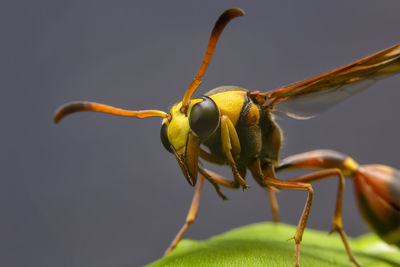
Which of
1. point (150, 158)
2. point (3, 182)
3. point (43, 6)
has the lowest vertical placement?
point (150, 158)

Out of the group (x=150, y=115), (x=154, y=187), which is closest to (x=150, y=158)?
(x=154, y=187)

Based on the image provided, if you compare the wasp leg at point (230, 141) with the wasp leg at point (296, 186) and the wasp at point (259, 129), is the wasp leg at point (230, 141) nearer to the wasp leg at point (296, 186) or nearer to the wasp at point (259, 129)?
the wasp at point (259, 129)

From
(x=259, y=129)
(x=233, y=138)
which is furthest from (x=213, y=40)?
(x=259, y=129)

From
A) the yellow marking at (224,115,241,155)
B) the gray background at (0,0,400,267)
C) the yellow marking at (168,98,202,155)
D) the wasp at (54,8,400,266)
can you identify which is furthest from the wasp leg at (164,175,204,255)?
the gray background at (0,0,400,267)

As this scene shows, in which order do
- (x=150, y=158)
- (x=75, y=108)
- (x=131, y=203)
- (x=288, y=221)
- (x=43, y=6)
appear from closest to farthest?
(x=75, y=108) < (x=43, y=6) < (x=150, y=158) < (x=131, y=203) < (x=288, y=221)

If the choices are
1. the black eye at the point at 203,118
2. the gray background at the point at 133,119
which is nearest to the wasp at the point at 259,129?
the black eye at the point at 203,118

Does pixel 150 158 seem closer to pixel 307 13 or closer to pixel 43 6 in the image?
pixel 43 6
